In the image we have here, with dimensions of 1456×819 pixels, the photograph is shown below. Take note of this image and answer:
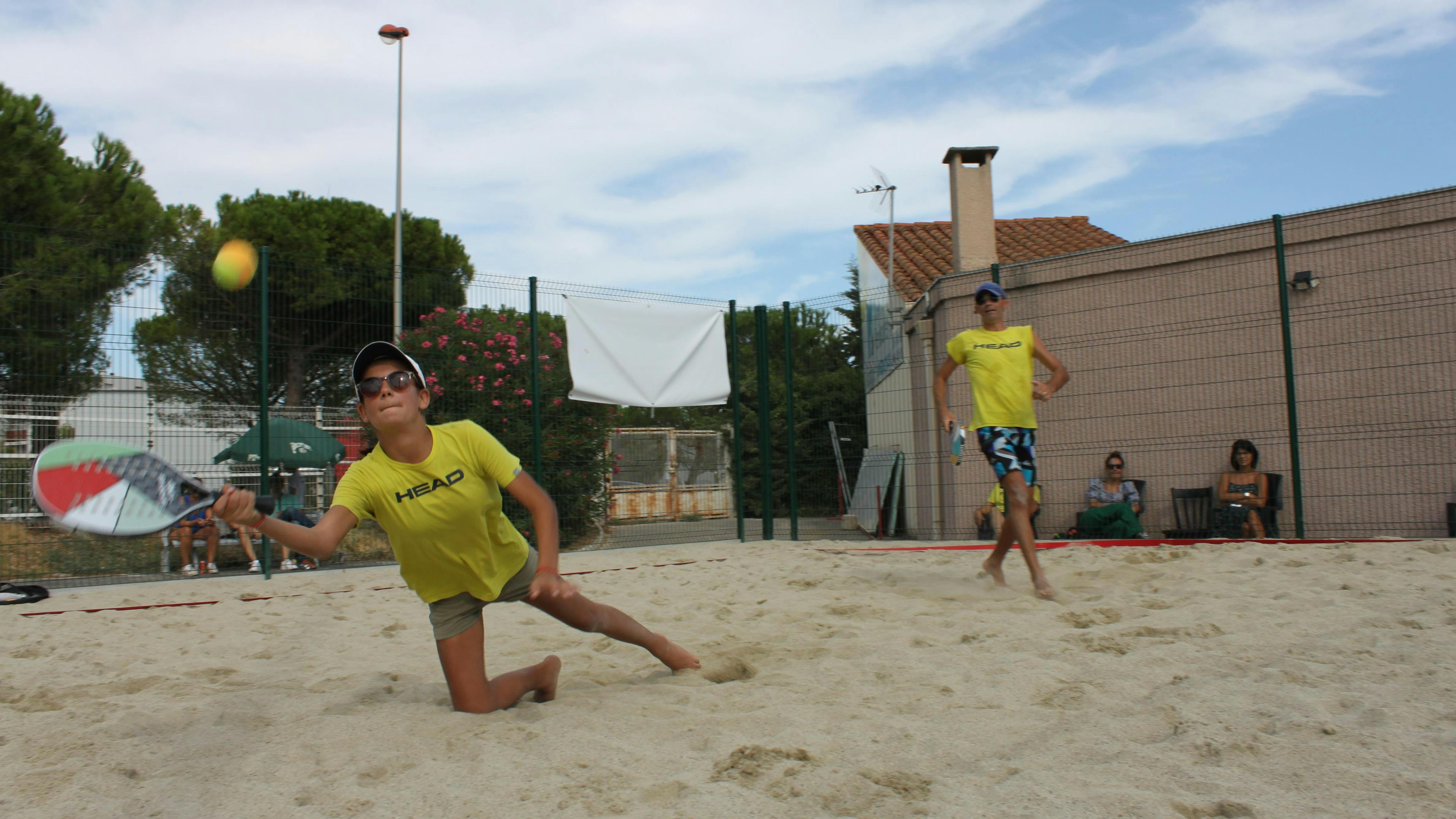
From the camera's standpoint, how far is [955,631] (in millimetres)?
3734

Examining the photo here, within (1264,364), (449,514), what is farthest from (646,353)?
(449,514)

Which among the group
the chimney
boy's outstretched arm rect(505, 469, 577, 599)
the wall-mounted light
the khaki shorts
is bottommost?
the khaki shorts

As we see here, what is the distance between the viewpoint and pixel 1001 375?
504cm

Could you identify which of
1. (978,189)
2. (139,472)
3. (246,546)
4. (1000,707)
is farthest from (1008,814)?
(978,189)

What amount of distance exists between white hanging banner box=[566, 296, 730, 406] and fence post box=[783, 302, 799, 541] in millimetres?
658

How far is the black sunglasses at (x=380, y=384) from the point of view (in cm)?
285

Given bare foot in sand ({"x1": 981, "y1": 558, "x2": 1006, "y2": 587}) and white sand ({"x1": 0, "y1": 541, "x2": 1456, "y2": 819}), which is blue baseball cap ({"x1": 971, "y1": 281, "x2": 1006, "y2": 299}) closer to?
bare foot in sand ({"x1": 981, "y1": 558, "x2": 1006, "y2": 587})

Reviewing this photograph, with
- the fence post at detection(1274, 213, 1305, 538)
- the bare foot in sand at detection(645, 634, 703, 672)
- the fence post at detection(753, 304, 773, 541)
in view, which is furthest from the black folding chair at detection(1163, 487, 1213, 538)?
the bare foot in sand at detection(645, 634, 703, 672)

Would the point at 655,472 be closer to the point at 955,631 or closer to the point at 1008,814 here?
the point at 955,631

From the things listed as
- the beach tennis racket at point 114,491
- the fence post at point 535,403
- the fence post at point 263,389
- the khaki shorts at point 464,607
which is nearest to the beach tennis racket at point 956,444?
the khaki shorts at point 464,607

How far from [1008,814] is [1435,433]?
22.9ft

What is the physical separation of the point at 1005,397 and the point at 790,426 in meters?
4.50

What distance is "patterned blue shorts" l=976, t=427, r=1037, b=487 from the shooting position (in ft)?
16.3

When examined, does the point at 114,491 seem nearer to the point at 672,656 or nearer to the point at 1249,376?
the point at 672,656
